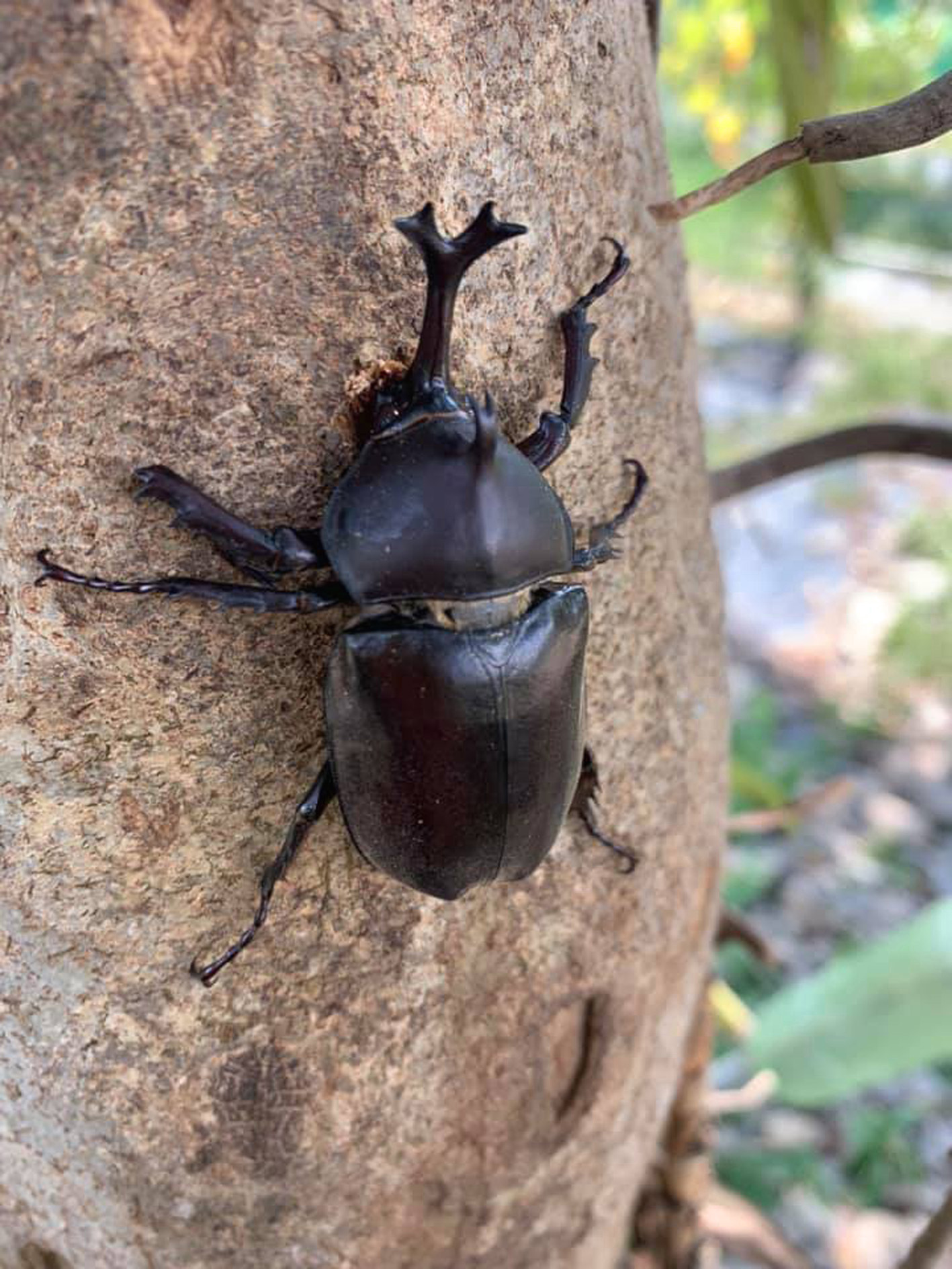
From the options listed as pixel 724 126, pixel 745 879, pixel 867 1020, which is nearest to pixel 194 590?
pixel 867 1020

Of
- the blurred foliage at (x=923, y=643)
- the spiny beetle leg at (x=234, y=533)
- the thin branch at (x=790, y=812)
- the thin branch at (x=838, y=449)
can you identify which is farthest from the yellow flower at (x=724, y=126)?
the spiny beetle leg at (x=234, y=533)

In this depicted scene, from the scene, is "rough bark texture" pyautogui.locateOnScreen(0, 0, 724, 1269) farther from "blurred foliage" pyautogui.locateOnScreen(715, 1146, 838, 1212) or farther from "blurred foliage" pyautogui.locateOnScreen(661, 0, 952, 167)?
"blurred foliage" pyautogui.locateOnScreen(715, 1146, 838, 1212)

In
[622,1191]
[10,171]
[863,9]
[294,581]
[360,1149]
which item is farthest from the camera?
[863,9]

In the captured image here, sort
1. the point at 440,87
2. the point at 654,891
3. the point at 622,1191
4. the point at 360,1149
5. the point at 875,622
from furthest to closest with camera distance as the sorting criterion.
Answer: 1. the point at 875,622
2. the point at 622,1191
3. the point at 654,891
4. the point at 360,1149
5. the point at 440,87

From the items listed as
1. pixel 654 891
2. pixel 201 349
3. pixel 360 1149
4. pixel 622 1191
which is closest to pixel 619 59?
pixel 201 349

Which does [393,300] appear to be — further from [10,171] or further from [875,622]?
[875,622]
